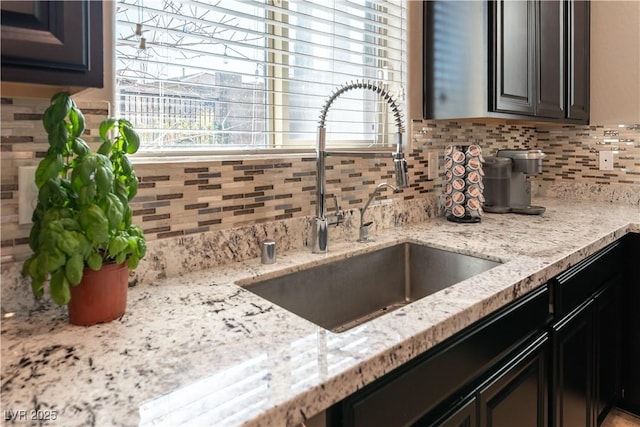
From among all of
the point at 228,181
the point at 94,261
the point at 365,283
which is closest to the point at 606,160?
the point at 365,283

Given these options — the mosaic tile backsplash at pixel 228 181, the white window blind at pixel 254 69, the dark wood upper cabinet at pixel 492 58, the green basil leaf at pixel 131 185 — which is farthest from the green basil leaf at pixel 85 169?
the dark wood upper cabinet at pixel 492 58

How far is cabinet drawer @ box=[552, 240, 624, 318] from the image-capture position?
1.25 m

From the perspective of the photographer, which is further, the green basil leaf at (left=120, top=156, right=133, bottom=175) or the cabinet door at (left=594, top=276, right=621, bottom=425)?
the cabinet door at (left=594, top=276, right=621, bottom=425)

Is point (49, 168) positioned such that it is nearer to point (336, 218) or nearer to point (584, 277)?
point (336, 218)

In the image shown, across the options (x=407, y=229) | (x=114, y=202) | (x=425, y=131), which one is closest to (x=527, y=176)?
(x=425, y=131)

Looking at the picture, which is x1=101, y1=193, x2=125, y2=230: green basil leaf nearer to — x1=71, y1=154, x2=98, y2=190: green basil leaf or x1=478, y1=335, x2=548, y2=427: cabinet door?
x1=71, y1=154, x2=98, y2=190: green basil leaf

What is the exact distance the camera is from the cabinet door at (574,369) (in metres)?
1.28

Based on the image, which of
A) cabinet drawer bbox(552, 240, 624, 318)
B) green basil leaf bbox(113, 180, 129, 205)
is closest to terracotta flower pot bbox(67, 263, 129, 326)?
green basil leaf bbox(113, 180, 129, 205)

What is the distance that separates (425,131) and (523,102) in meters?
0.45

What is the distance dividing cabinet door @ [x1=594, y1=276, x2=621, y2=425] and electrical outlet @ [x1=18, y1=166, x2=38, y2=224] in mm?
1766

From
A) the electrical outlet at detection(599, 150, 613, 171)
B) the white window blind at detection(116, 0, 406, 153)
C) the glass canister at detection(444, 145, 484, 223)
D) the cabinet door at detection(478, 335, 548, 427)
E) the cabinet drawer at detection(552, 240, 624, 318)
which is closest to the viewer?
the cabinet door at detection(478, 335, 548, 427)

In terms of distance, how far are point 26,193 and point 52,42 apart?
38 centimetres

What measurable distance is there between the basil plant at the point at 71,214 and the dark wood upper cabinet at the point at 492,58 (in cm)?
137

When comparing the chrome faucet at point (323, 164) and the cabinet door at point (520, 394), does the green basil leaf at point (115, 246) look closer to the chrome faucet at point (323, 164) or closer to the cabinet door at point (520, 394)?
the chrome faucet at point (323, 164)
